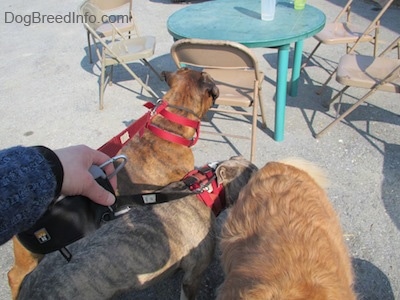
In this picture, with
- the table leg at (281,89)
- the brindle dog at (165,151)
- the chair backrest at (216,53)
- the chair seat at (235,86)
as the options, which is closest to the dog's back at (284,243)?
the brindle dog at (165,151)

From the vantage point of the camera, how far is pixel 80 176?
117 cm

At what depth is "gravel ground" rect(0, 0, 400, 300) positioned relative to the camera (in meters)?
2.54

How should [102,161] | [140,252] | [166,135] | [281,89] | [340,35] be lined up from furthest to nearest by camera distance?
1. [340,35]
2. [281,89]
3. [166,135]
4. [140,252]
5. [102,161]

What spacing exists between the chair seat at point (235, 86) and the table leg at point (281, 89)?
21 centimetres

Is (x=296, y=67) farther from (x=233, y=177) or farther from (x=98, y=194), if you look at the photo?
(x=98, y=194)

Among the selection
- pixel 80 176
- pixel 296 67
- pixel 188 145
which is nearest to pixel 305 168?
pixel 188 145

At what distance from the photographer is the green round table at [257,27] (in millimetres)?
3254

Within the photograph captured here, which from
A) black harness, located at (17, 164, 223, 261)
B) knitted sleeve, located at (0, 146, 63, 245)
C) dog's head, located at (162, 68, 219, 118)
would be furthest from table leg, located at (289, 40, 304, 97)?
knitted sleeve, located at (0, 146, 63, 245)

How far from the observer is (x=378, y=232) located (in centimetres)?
265

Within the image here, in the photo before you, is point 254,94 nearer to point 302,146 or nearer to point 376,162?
point 302,146

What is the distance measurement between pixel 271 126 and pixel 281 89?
0.63 metres

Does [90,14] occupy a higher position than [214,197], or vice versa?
[90,14]

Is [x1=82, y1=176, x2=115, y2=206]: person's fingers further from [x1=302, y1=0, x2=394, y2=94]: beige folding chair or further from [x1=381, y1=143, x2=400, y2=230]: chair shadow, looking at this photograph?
[x1=302, y1=0, x2=394, y2=94]: beige folding chair

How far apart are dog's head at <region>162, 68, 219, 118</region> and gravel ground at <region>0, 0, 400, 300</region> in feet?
3.14
